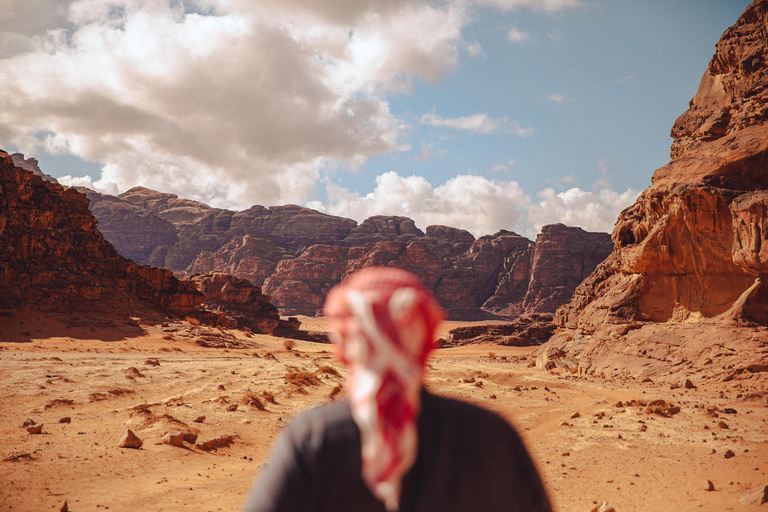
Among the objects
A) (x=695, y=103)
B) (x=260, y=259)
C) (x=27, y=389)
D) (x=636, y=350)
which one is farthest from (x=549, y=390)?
(x=260, y=259)

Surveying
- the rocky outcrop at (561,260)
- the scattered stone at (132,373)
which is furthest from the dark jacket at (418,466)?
the rocky outcrop at (561,260)

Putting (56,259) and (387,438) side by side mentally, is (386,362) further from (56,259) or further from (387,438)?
(56,259)

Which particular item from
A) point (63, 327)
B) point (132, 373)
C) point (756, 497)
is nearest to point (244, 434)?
point (132, 373)

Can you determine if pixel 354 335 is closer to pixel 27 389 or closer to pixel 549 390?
pixel 27 389

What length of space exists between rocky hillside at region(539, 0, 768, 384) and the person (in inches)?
594

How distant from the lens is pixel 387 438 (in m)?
1.21

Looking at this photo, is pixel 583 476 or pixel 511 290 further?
pixel 511 290

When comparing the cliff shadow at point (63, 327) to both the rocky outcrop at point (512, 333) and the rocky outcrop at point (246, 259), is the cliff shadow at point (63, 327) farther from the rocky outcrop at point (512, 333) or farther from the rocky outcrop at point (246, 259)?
the rocky outcrop at point (246, 259)

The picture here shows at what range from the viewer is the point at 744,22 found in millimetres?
19219

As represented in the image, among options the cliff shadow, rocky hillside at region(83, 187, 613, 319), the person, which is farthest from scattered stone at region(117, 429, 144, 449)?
rocky hillside at region(83, 187, 613, 319)

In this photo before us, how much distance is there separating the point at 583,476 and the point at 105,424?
7.77 meters

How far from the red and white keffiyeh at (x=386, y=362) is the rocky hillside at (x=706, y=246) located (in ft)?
50.1

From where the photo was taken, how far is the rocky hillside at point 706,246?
13.9 m

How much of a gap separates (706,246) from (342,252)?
84.0 metres
